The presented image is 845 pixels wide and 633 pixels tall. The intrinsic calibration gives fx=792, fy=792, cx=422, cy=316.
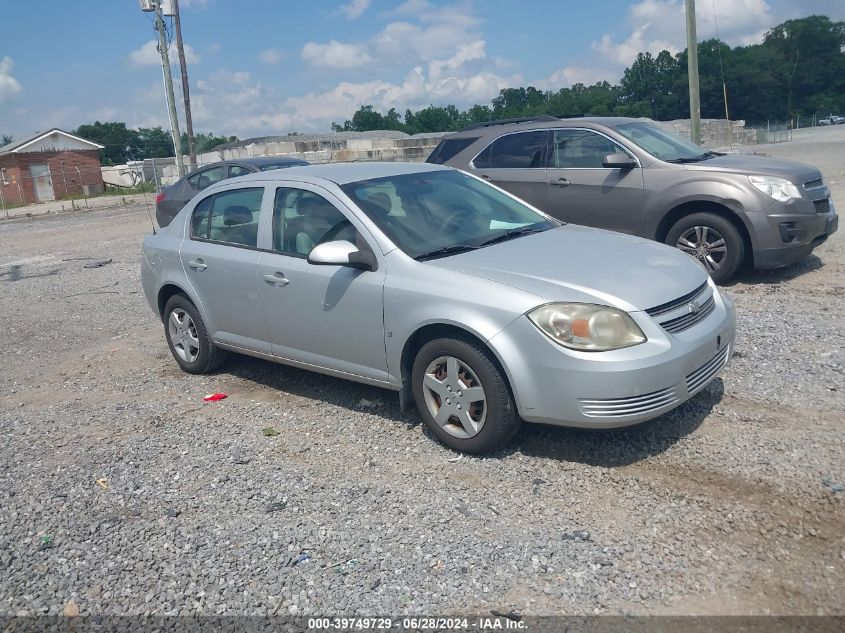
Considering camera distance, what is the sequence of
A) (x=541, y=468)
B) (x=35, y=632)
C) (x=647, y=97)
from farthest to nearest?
(x=647, y=97)
(x=541, y=468)
(x=35, y=632)

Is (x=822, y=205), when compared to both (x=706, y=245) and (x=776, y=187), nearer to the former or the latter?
(x=776, y=187)

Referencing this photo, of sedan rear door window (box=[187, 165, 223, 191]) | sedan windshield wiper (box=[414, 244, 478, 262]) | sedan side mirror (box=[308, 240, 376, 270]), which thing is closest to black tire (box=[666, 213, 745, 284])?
sedan windshield wiper (box=[414, 244, 478, 262])

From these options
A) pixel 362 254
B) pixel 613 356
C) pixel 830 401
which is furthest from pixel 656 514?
pixel 362 254

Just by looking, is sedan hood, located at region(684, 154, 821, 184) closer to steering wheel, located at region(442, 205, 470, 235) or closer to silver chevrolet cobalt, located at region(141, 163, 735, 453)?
silver chevrolet cobalt, located at region(141, 163, 735, 453)

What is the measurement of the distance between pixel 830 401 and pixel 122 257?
12697 millimetres

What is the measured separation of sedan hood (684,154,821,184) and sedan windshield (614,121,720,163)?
0.26 m

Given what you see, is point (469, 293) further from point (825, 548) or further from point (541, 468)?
point (825, 548)

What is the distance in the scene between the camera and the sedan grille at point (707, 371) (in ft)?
14.2

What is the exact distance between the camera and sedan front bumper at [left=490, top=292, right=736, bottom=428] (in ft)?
13.4

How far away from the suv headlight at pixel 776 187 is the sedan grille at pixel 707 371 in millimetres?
3773

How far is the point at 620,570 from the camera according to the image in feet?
11.1

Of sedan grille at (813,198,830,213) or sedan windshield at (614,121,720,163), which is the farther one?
sedan windshield at (614,121,720,163)

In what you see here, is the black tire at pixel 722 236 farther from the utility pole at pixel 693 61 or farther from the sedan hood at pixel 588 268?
the utility pole at pixel 693 61

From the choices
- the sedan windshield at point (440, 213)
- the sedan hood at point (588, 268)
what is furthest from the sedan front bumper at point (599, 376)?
the sedan windshield at point (440, 213)
